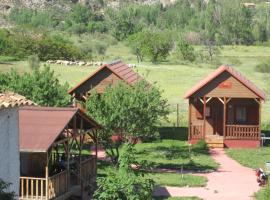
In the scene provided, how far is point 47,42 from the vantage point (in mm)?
78750

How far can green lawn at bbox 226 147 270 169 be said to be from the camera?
112 feet

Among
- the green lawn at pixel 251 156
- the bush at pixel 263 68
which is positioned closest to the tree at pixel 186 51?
the bush at pixel 263 68

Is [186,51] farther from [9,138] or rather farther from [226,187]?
[9,138]

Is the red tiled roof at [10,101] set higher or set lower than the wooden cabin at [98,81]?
lower

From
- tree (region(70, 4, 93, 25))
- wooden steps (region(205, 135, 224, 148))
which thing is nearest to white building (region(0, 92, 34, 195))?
wooden steps (region(205, 135, 224, 148))

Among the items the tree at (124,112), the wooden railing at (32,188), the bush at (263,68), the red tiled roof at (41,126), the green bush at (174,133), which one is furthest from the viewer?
the bush at (263,68)

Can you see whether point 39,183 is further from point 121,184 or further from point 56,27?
point 56,27

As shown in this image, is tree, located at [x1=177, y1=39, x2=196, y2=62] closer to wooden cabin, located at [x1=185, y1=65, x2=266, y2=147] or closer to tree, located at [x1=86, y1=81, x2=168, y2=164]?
wooden cabin, located at [x1=185, y1=65, x2=266, y2=147]

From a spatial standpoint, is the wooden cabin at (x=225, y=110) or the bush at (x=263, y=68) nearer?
the wooden cabin at (x=225, y=110)

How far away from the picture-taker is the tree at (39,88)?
32938 mm

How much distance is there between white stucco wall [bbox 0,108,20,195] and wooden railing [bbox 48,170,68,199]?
155 centimetres

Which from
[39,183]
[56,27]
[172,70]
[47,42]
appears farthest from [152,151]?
[56,27]

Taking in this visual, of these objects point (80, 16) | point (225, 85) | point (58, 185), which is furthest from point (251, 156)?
point (80, 16)

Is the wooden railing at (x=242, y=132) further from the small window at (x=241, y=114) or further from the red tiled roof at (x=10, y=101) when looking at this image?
the red tiled roof at (x=10, y=101)
